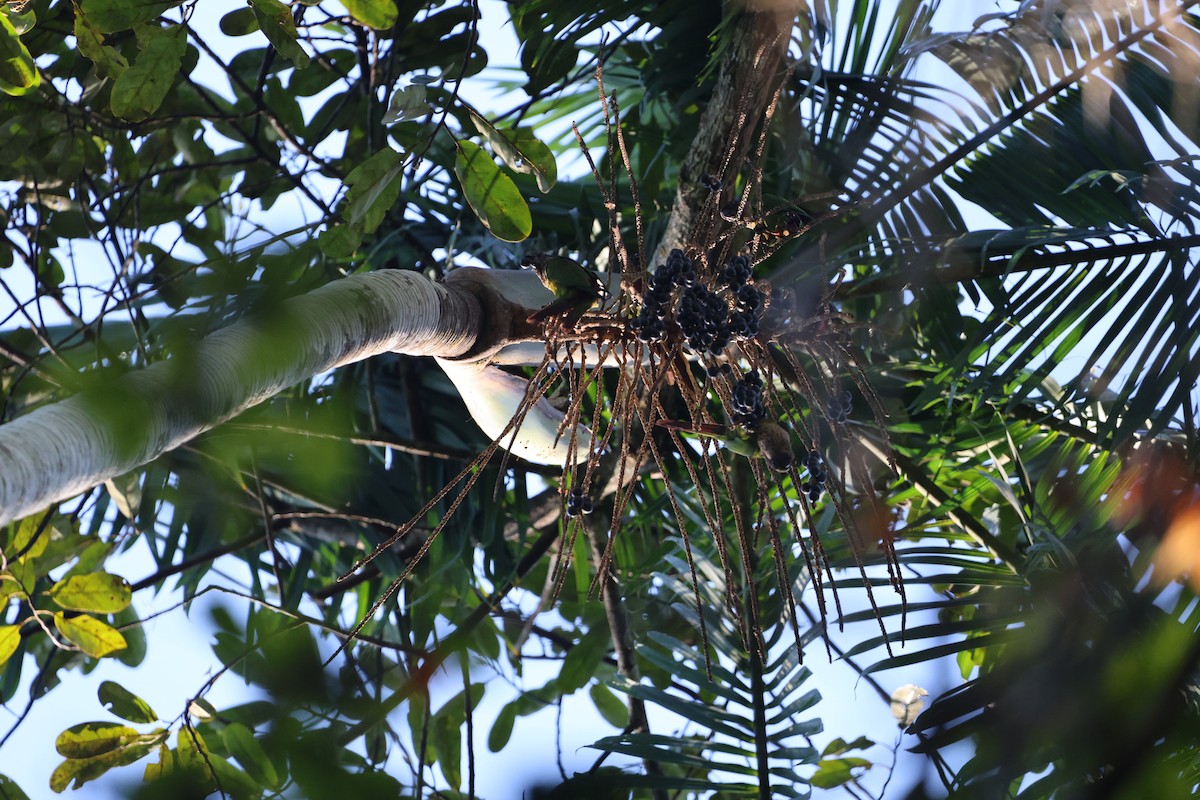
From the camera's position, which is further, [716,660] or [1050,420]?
[1050,420]

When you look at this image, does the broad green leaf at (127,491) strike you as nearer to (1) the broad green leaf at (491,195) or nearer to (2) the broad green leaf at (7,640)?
(2) the broad green leaf at (7,640)

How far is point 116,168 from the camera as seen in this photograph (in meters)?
1.75

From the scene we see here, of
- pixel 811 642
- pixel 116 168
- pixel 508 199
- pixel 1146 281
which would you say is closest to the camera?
pixel 508 199

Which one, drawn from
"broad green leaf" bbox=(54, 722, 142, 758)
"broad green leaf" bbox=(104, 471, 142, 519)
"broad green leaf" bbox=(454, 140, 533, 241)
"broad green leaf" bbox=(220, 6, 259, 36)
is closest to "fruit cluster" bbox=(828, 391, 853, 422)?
"broad green leaf" bbox=(454, 140, 533, 241)

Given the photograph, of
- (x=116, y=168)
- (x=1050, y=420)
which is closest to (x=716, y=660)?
(x=1050, y=420)

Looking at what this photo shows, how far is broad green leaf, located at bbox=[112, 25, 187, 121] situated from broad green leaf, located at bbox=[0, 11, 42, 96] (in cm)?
12

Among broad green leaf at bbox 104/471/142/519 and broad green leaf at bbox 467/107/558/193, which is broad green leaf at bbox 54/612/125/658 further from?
broad green leaf at bbox 467/107/558/193

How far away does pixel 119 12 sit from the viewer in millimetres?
984

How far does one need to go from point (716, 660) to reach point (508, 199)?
2.43 ft

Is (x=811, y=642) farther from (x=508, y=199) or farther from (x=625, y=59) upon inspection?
(x=625, y=59)

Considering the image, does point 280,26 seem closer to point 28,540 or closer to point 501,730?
point 28,540

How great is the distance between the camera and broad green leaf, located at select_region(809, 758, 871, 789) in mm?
1355

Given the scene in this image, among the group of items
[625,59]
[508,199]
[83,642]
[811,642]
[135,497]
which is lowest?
[811,642]

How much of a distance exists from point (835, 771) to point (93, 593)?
1.00m
